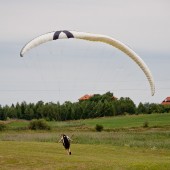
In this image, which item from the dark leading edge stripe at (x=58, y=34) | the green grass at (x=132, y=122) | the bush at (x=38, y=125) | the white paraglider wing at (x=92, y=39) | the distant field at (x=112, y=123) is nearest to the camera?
the white paraglider wing at (x=92, y=39)

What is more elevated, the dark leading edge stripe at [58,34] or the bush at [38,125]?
the dark leading edge stripe at [58,34]

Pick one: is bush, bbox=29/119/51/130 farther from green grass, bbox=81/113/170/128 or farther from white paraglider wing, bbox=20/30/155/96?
white paraglider wing, bbox=20/30/155/96

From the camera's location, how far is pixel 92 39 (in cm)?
2830

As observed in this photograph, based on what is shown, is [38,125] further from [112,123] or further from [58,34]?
[58,34]

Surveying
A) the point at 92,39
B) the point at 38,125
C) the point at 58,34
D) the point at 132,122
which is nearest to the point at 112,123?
the point at 132,122

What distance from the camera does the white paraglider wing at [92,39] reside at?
87.3 ft

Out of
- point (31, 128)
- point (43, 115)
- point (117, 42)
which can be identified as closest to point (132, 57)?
point (117, 42)

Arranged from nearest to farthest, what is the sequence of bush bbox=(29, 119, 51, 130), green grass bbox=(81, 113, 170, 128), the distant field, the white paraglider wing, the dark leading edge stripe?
the white paraglider wing, the dark leading edge stripe, bush bbox=(29, 119, 51, 130), the distant field, green grass bbox=(81, 113, 170, 128)

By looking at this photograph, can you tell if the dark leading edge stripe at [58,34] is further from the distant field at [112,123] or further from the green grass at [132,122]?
the green grass at [132,122]

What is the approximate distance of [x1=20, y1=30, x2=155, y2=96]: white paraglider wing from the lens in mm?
26609

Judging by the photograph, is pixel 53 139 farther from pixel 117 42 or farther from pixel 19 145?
pixel 117 42

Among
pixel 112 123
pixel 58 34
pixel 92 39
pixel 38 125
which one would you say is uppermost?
pixel 58 34

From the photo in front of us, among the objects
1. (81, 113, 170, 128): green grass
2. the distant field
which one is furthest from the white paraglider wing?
(81, 113, 170, 128): green grass

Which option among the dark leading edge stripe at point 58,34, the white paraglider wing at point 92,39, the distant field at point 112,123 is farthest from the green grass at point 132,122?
the dark leading edge stripe at point 58,34
